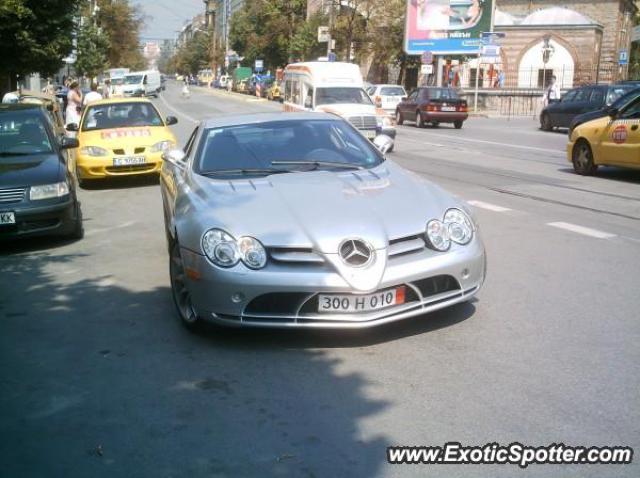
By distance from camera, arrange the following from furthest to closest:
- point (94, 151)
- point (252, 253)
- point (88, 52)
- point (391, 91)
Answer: point (88, 52)
point (391, 91)
point (94, 151)
point (252, 253)

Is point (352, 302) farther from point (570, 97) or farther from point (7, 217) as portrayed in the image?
point (570, 97)

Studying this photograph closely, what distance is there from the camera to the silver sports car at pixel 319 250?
4.84 m

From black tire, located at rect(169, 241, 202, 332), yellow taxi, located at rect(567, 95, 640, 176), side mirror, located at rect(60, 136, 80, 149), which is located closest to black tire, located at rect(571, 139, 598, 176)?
yellow taxi, located at rect(567, 95, 640, 176)

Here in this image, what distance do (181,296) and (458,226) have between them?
1.96m

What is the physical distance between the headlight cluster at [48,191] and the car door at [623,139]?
30.3 ft

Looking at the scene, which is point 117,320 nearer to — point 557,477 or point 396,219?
point 396,219

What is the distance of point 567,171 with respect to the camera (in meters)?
15.5

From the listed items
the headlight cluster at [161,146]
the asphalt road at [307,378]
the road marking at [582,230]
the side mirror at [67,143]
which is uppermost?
the side mirror at [67,143]

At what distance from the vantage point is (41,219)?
8516mm

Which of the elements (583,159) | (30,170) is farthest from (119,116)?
(583,159)

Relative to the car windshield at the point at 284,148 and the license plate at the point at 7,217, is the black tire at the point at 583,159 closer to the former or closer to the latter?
the car windshield at the point at 284,148

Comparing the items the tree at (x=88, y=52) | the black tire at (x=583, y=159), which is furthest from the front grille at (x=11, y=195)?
the tree at (x=88, y=52)

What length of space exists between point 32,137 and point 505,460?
819 centimetres

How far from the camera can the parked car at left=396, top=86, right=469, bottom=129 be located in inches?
1197
